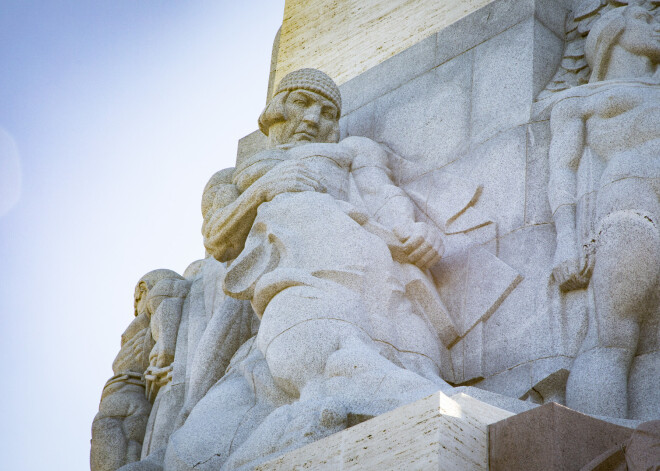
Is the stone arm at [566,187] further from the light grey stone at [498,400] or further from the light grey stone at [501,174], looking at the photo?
the light grey stone at [498,400]

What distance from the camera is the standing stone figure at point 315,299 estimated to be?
20.9ft

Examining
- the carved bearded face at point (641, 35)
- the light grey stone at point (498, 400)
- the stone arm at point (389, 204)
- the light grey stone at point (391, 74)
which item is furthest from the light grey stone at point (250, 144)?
the light grey stone at point (498, 400)

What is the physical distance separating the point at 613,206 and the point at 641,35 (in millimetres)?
1714

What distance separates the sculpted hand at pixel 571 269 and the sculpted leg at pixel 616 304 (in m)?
0.12

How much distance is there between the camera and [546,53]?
9.01 meters

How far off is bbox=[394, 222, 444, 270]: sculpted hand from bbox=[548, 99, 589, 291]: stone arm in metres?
0.81

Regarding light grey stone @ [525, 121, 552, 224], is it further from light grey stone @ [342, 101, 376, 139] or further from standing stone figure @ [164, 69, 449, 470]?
light grey stone @ [342, 101, 376, 139]

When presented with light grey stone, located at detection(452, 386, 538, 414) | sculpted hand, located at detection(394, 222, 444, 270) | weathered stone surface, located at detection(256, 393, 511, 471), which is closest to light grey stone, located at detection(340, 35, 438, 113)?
sculpted hand, located at detection(394, 222, 444, 270)

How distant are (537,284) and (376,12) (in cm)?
468

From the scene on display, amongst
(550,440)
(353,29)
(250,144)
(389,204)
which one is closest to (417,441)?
(550,440)

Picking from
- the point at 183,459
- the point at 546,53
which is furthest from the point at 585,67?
the point at 183,459

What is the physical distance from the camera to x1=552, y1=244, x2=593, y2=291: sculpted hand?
7.18 metres

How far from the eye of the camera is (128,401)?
9.58 meters

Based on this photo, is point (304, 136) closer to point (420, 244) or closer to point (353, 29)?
point (420, 244)
